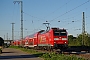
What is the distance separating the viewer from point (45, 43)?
44.1 metres

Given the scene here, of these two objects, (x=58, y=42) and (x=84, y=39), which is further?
(x=84, y=39)

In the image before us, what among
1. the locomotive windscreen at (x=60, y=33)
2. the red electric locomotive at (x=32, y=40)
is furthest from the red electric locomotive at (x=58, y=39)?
the red electric locomotive at (x=32, y=40)

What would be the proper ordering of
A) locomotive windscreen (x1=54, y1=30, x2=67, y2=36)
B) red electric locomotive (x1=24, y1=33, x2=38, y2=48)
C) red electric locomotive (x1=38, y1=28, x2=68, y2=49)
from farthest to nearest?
red electric locomotive (x1=24, y1=33, x2=38, y2=48)
locomotive windscreen (x1=54, y1=30, x2=67, y2=36)
red electric locomotive (x1=38, y1=28, x2=68, y2=49)

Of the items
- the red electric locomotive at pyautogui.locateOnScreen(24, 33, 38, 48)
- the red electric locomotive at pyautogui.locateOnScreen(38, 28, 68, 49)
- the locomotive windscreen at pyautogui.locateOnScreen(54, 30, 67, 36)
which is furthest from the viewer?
the red electric locomotive at pyautogui.locateOnScreen(24, 33, 38, 48)

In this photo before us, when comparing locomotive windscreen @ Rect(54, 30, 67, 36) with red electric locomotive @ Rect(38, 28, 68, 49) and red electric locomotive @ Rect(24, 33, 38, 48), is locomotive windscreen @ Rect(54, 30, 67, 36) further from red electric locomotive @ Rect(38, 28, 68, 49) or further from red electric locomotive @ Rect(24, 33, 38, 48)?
red electric locomotive @ Rect(24, 33, 38, 48)

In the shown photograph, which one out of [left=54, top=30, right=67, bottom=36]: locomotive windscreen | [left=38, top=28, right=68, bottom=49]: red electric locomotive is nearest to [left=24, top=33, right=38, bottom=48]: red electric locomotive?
[left=38, top=28, right=68, bottom=49]: red electric locomotive

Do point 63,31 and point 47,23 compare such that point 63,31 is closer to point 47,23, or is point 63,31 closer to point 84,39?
point 47,23

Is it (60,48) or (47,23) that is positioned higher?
(47,23)

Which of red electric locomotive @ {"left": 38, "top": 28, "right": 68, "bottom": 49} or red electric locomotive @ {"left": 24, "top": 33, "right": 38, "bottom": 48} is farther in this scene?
red electric locomotive @ {"left": 24, "top": 33, "right": 38, "bottom": 48}

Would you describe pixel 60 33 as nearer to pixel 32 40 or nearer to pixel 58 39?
pixel 58 39

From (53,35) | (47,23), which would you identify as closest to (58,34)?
(53,35)

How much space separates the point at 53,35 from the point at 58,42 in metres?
1.35

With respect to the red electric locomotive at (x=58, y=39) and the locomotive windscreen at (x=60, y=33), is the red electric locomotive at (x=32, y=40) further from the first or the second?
the locomotive windscreen at (x=60, y=33)

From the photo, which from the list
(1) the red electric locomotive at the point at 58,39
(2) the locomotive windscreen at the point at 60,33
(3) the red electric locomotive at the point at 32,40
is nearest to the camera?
(1) the red electric locomotive at the point at 58,39
